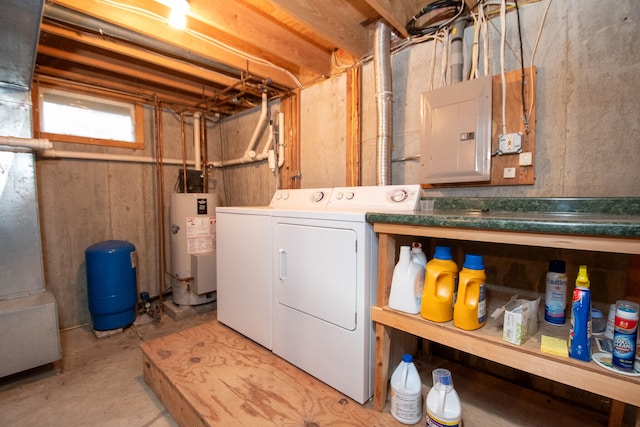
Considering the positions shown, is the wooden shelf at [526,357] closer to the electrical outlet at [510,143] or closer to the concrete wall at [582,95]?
the concrete wall at [582,95]

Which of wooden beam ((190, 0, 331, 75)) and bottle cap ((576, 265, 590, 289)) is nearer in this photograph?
bottle cap ((576, 265, 590, 289))

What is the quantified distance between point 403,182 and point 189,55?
1919mm

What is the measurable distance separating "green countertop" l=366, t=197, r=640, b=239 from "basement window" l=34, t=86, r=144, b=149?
2.99m

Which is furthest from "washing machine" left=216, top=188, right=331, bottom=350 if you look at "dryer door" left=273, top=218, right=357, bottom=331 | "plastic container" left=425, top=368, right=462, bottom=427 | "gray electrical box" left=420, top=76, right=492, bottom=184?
"plastic container" left=425, top=368, right=462, bottom=427

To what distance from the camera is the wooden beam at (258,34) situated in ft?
5.90

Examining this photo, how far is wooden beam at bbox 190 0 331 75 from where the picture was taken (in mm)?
1800

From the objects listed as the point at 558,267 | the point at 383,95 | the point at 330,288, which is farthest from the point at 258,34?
→ the point at 558,267

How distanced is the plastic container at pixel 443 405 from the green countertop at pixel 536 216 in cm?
60

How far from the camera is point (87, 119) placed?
274 cm

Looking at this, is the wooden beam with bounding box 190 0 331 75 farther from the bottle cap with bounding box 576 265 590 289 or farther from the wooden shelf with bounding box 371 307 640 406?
the bottle cap with bounding box 576 265 590 289

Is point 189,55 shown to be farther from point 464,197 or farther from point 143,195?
point 464,197

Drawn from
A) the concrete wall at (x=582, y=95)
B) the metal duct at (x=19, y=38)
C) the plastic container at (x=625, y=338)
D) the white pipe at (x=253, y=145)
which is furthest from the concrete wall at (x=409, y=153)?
the metal duct at (x=19, y=38)

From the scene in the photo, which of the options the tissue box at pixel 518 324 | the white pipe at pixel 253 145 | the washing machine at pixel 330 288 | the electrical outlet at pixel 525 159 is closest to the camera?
the tissue box at pixel 518 324

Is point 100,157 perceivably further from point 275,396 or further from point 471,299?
point 471,299
